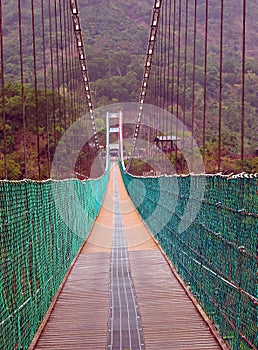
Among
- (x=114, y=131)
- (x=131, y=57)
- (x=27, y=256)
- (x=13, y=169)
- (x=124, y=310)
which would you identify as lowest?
(x=124, y=310)

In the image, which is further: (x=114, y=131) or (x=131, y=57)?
(x=114, y=131)

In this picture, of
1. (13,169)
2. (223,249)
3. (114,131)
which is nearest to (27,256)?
(223,249)

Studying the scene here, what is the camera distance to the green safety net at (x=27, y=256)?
3156mm

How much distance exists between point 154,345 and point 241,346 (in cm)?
78

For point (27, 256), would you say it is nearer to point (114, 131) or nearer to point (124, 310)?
point (124, 310)

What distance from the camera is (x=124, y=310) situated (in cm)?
495

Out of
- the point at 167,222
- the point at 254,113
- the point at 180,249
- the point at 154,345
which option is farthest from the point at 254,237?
the point at 254,113

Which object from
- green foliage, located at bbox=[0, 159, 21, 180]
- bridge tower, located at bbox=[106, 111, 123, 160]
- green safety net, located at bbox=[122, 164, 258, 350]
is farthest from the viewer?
bridge tower, located at bbox=[106, 111, 123, 160]

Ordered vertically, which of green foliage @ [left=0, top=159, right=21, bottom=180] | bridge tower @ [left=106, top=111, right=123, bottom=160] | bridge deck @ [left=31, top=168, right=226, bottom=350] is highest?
bridge tower @ [left=106, top=111, right=123, bottom=160]

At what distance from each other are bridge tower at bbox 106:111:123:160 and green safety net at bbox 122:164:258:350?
51.0 metres

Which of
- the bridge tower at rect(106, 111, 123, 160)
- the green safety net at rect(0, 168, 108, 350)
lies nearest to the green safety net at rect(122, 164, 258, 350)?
the green safety net at rect(0, 168, 108, 350)

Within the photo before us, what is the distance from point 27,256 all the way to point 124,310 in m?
1.37

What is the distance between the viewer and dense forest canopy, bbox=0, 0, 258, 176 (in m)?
26.5

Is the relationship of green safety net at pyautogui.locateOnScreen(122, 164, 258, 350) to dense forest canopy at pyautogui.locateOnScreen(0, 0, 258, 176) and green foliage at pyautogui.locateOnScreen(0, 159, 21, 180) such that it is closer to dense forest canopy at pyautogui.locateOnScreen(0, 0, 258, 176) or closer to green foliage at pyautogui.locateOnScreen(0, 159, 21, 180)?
dense forest canopy at pyautogui.locateOnScreen(0, 0, 258, 176)
